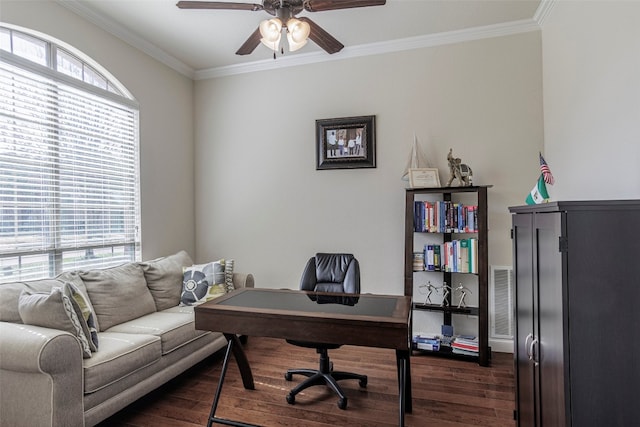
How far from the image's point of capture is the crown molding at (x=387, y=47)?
321 cm

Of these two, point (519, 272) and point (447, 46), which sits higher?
point (447, 46)

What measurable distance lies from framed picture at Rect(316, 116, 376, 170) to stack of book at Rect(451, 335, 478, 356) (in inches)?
72.9

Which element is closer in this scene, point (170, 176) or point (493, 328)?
point (493, 328)

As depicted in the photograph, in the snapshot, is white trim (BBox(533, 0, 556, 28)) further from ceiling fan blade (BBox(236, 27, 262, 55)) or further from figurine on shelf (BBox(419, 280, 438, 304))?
figurine on shelf (BBox(419, 280, 438, 304))

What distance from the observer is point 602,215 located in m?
1.18

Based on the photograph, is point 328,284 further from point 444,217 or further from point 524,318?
point 524,318

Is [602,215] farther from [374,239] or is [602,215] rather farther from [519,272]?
[374,239]

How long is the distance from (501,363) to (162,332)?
281cm

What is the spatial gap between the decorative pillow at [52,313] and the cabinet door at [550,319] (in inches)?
91.3

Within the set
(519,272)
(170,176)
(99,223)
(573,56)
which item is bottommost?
(519,272)

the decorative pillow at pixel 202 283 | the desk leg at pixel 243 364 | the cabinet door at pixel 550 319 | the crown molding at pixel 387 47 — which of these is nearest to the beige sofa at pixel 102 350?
the decorative pillow at pixel 202 283

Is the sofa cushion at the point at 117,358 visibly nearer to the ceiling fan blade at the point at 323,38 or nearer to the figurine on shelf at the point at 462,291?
the ceiling fan blade at the point at 323,38

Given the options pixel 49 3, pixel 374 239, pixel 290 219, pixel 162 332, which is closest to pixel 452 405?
pixel 374 239

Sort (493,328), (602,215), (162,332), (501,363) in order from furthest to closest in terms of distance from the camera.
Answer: (493,328) < (501,363) < (162,332) < (602,215)
